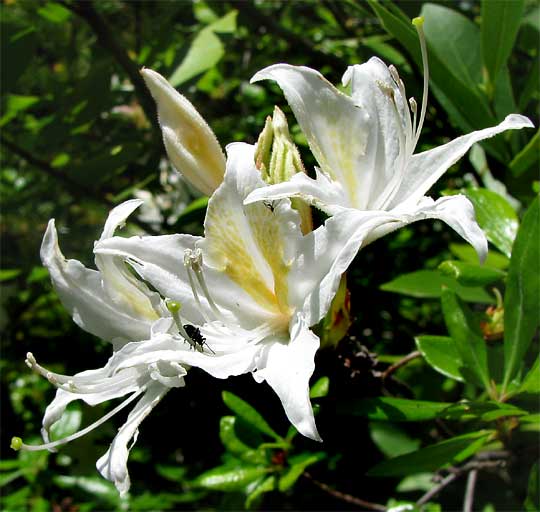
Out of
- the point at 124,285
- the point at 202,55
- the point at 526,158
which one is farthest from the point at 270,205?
the point at 202,55

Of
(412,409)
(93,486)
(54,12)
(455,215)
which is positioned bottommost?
(93,486)

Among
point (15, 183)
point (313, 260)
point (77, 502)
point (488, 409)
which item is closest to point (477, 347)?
point (488, 409)

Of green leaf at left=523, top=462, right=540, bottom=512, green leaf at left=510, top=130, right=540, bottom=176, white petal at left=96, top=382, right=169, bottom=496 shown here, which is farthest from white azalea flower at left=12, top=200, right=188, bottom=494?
green leaf at left=510, top=130, right=540, bottom=176

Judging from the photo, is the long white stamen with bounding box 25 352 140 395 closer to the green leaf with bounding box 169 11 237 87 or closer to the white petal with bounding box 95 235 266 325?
the white petal with bounding box 95 235 266 325

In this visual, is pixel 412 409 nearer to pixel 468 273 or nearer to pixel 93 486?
pixel 468 273

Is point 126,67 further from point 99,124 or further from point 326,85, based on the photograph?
point 326,85

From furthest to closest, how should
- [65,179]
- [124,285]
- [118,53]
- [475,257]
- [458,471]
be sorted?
[65,179] < [118,53] < [475,257] < [458,471] < [124,285]

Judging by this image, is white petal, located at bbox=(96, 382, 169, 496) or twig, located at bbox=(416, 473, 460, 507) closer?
white petal, located at bbox=(96, 382, 169, 496)
